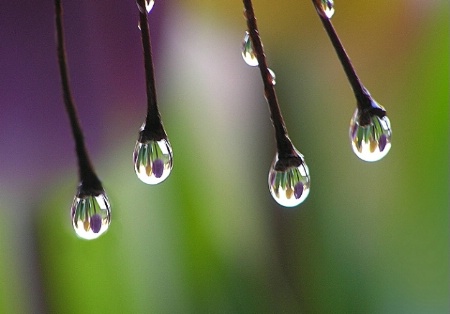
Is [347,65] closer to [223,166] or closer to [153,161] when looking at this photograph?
[153,161]

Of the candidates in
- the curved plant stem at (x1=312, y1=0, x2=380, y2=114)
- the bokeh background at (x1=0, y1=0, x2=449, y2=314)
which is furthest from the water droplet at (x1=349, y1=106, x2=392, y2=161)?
the bokeh background at (x1=0, y1=0, x2=449, y2=314)

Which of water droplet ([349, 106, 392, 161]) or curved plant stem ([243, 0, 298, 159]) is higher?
curved plant stem ([243, 0, 298, 159])

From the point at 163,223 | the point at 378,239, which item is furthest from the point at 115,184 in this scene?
the point at 378,239

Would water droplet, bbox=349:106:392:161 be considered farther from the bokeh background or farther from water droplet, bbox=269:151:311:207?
the bokeh background

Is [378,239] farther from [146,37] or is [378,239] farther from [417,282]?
[146,37]

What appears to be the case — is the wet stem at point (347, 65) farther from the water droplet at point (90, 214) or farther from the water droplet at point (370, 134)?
the water droplet at point (90, 214)

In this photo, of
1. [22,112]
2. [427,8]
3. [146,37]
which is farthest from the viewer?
[427,8]
